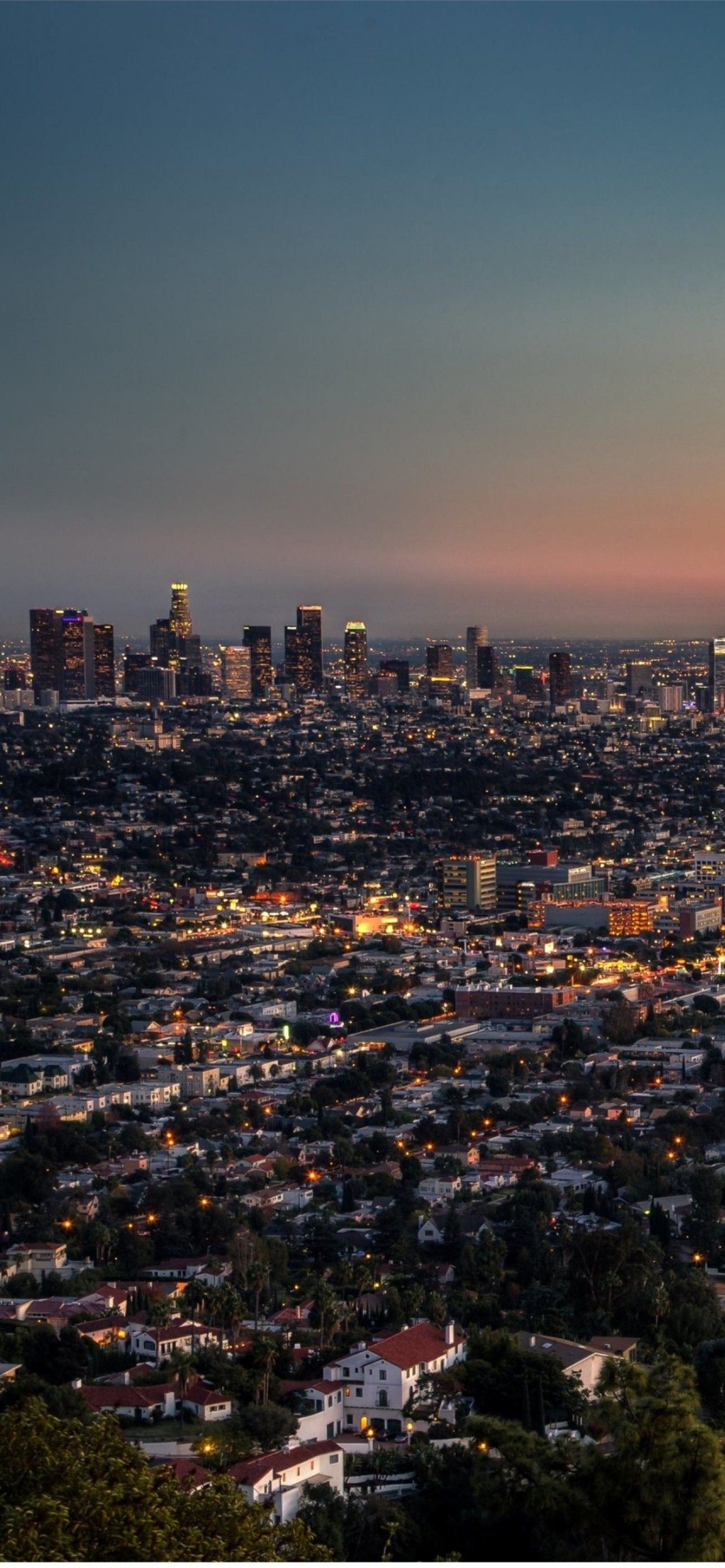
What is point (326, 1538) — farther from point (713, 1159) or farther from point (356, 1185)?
point (713, 1159)

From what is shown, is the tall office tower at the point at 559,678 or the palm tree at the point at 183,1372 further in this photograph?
the tall office tower at the point at 559,678

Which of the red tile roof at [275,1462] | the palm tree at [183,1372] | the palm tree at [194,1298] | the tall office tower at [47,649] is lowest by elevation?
the palm tree at [194,1298]

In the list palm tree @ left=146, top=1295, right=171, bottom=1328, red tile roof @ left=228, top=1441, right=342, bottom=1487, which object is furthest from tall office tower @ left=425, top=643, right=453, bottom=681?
red tile roof @ left=228, top=1441, right=342, bottom=1487

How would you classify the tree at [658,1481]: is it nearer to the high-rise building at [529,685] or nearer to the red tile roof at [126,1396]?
the red tile roof at [126,1396]

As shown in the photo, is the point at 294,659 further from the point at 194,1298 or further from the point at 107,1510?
the point at 107,1510

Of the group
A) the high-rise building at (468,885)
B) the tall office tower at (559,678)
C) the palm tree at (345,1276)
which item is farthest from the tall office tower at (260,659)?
the palm tree at (345,1276)

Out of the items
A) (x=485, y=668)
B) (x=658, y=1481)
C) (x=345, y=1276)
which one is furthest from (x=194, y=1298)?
(x=485, y=668)
